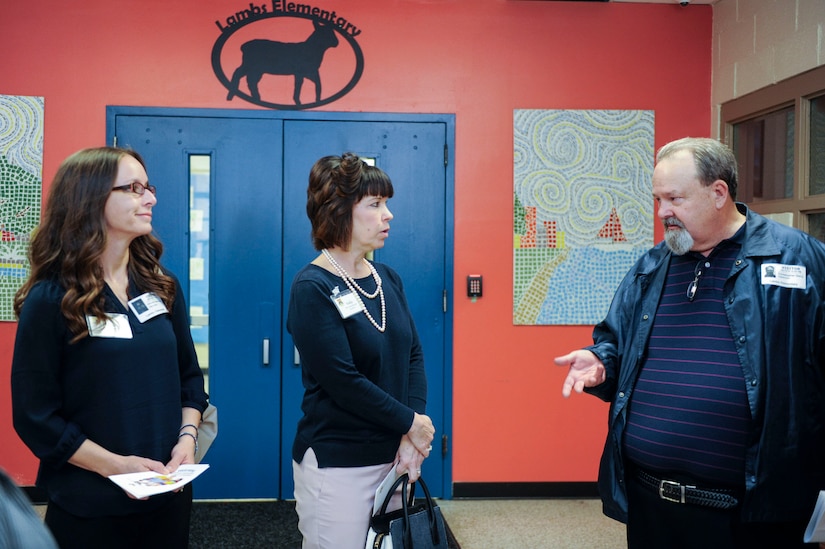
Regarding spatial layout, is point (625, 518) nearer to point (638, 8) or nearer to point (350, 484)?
point (350, 484)

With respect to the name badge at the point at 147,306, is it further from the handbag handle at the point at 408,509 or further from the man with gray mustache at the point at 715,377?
the man with gray mustache at the point at 715,377

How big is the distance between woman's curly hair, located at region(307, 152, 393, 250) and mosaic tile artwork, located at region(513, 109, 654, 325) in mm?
2110

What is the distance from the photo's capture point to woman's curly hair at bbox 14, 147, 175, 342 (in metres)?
1.59

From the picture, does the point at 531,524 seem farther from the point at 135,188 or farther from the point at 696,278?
the point at 135,188

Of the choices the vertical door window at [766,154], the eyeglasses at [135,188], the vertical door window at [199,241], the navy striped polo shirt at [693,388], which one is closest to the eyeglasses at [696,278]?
the navy striped polo shirt at [693,388]

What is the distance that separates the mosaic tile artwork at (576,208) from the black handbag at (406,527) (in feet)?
7.41

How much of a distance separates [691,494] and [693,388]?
277 mm

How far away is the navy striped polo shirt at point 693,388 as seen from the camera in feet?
5.78

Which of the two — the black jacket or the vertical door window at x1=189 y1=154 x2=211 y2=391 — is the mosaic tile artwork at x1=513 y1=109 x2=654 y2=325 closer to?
the vertical door window at x1=189 y1=154 x2=211 y2=391

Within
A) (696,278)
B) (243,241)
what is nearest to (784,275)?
(696,278)

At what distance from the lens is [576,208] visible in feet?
13.0

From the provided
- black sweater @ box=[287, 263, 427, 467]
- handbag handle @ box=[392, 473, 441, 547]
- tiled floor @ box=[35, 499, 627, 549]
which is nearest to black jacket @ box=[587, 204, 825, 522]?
handbag handle @ box=[392, 473, 441, 547]

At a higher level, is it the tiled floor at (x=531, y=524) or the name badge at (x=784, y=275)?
the name badge at (x=784, y=275)

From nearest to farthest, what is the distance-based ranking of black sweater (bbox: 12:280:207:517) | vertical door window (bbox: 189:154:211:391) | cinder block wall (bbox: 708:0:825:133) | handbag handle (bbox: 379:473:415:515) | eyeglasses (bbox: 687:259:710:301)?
black sweater (bbox: 12:280:207:517) → handbag handle (bbox: 379:473:415:515) → eyeglasses (bbox: 687:259:710:301) → cinder block wall (bbox: 708:0:825:133) → vertical door window (bbox: 189:154:211:391)
